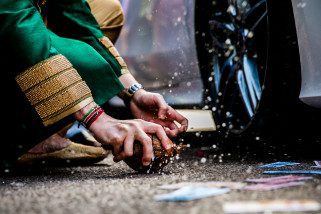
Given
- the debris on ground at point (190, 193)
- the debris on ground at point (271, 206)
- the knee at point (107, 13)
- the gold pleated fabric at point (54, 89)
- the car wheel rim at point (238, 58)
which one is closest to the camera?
the debris on ground at point (271, 206)

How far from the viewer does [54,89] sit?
176 cm

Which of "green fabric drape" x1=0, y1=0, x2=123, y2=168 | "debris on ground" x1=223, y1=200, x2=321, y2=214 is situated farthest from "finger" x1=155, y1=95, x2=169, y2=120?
"debris on ground" x1=223, y1=200, x2=321, y2=214

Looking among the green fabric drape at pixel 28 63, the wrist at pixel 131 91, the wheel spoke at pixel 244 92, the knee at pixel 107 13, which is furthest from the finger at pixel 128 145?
the knee at pixel 107 13

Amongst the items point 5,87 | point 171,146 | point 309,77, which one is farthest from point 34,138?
point 309,77

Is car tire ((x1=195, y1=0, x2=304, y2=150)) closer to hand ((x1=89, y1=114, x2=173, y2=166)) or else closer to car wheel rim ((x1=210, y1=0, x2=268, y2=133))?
car wheel rim ((x1=210, y1=0, x2=268, y2=133))

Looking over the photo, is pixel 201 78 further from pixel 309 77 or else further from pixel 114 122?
pixel 114 122

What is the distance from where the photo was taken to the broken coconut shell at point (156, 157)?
5.63 feet

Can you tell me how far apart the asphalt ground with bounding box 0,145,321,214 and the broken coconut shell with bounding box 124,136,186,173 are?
0.03m

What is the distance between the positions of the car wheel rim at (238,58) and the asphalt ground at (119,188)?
13.8 inches

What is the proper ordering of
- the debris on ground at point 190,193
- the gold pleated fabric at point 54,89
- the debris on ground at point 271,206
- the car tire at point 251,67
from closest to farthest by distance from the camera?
the debris on ground at point 271,206, the debris on ground at point 190,193, the gold pleated fabric at point 54,89, the car tire at point 251,67

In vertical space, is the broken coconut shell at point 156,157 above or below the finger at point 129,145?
below

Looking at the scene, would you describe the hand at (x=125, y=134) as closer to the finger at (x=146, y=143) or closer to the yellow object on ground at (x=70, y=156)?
the finger at (x=146, y=143)

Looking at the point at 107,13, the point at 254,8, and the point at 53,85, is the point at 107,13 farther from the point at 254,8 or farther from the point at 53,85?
the point at 53,85

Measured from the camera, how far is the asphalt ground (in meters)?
1.22
